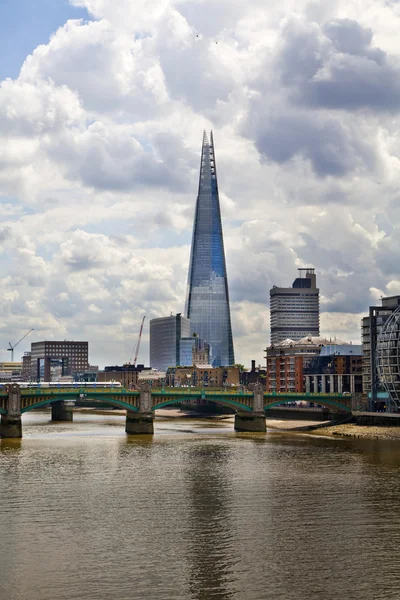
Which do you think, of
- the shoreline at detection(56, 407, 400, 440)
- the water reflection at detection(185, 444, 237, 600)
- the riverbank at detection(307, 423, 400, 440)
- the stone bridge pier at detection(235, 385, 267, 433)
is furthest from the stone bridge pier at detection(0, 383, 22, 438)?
the riverbank at detection(307, 423, 400, 440)

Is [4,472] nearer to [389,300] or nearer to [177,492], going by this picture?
[177,492]

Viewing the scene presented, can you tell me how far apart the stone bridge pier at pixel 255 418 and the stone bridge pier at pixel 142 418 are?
66.1 feet

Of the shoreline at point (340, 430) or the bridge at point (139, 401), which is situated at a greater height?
the bridge at point (139, 401)

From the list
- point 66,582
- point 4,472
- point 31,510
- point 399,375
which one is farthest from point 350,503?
point 399,375

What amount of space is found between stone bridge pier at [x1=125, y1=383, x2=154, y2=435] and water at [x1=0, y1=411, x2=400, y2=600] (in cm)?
4367

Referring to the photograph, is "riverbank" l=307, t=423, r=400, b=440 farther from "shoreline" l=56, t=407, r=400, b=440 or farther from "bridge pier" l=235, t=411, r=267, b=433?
"bridge pier" l=235, t=411, r=267, b=433

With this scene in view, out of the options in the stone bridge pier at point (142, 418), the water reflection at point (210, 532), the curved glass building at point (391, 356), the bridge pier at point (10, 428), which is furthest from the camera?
the curved glass building at point (391, 356)

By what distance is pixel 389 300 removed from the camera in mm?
199000

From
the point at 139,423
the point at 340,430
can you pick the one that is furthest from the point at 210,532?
the point at 340,430

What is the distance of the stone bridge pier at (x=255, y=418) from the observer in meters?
167

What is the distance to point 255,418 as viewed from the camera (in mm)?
167875

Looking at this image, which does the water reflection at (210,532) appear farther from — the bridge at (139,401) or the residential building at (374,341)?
the residential building at (374,341)

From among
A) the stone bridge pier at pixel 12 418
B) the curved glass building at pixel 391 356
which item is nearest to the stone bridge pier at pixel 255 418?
the curved glass building at pixel 391 356

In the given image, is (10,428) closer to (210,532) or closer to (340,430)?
(340,430)
